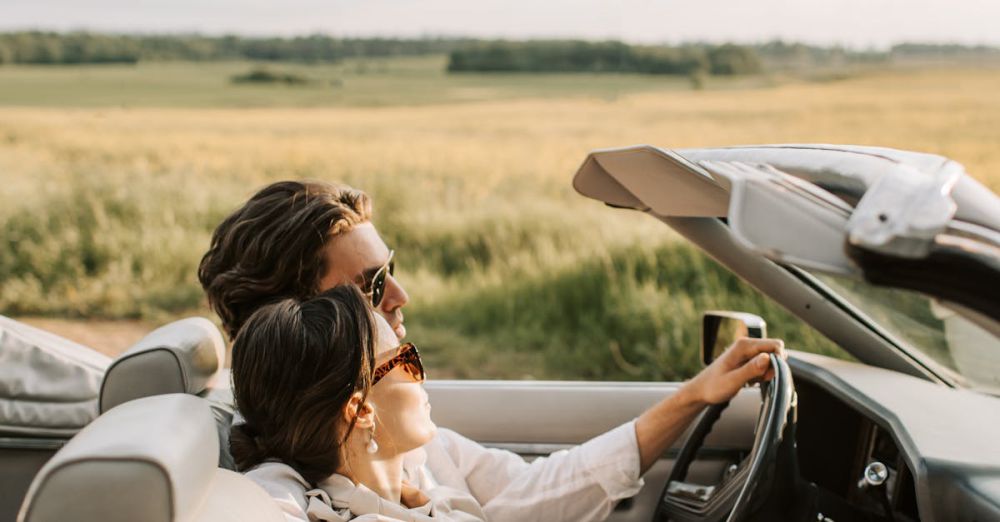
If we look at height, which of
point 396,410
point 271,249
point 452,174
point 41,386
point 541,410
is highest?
point 271,249

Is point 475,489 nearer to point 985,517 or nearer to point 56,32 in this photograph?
point 985,517

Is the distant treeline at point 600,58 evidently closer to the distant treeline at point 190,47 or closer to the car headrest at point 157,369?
the distant treeline at point 190,47

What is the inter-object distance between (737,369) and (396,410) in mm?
687

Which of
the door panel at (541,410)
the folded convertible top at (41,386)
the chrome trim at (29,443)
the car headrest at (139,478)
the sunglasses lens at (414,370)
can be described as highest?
the car headrest at (139,478)

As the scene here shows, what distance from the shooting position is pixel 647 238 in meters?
6.87

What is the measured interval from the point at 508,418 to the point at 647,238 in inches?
164

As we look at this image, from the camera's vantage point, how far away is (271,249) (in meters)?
2.17

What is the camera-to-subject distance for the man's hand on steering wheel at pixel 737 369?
6.67 feet

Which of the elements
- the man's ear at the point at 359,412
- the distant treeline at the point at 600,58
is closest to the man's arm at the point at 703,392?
the man's ear at the point at 359,412

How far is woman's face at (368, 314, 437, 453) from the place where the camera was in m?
1.88

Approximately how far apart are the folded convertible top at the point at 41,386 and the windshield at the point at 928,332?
1.56 m

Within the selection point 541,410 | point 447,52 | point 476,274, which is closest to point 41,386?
point 541,410

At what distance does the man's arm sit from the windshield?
206 mm

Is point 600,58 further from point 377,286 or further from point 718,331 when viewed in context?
point 377,286
